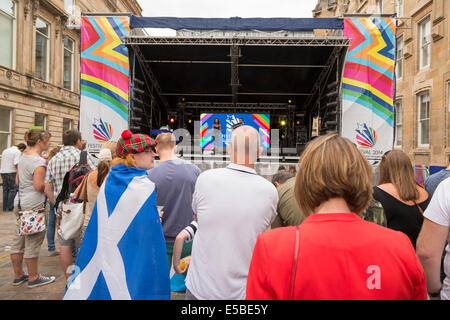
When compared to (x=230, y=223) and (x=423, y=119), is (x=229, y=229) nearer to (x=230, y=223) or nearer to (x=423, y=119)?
(x=230, y=223)

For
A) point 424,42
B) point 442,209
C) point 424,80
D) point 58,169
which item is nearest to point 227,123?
point 58,169

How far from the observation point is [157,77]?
9.83 m

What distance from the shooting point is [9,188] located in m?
8.00

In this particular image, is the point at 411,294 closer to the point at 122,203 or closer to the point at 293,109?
the point at 122,203

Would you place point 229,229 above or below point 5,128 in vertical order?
below

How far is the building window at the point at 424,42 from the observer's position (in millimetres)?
13863

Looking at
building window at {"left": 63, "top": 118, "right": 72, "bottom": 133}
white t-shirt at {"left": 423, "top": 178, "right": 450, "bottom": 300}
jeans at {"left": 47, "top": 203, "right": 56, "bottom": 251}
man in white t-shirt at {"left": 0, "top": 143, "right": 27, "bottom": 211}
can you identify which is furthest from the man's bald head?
building window at {"left": 63, "top": 118, "right": 72, "bottom": 133}

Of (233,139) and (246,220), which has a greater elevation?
(233,139)

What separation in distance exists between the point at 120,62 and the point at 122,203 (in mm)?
5254

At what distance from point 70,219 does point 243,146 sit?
235 cm

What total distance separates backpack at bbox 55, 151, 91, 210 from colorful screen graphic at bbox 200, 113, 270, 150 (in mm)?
7744

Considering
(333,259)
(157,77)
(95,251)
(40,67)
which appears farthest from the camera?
(40,67)

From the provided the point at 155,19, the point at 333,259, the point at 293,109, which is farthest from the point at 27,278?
the point at 293,109

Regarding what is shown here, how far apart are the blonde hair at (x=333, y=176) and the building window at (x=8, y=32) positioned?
17500mm
